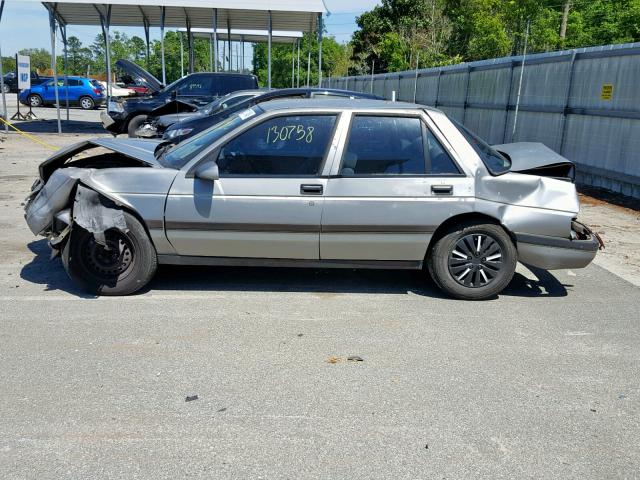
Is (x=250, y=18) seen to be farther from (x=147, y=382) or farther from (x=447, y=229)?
(x=147, y=382)

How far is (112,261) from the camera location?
5.26 m

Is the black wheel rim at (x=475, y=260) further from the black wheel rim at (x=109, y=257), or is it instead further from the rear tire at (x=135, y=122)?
the rear tire at (x=135, y=122)

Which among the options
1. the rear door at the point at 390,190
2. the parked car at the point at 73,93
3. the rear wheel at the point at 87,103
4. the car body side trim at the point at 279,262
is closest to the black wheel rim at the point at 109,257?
the car body side trim at the point at 279,262

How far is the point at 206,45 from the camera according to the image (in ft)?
173

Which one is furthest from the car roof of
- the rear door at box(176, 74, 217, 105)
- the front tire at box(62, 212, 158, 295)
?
the rear door at box(176, 74, 217, 105)

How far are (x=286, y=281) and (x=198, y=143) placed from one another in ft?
4.95

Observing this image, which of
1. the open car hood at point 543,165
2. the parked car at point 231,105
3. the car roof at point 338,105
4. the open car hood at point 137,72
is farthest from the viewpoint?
the open car hood at point 137,72

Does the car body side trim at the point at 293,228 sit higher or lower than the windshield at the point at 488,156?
lower

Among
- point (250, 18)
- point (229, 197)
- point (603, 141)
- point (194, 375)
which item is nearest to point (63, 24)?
point (250, 18)

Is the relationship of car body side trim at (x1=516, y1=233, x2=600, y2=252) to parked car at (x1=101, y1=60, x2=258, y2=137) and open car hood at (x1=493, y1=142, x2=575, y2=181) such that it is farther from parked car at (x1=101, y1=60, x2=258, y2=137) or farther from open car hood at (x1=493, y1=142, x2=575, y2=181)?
parked car at (x1=101, y1=60, x2=258, y2=137)

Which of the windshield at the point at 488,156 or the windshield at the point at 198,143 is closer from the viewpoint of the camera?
the windshield at the point at 198,143

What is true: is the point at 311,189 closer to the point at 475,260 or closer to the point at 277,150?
the point at 277,150

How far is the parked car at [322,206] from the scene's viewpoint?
5.18 metres

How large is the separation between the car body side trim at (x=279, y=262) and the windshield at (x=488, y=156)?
3.42ft
